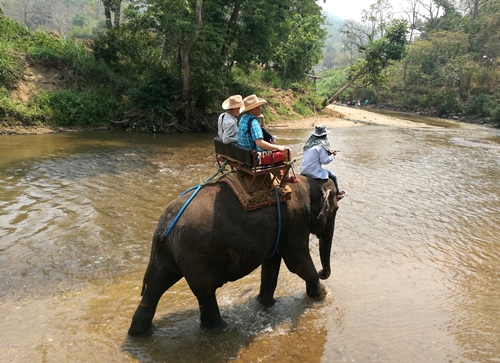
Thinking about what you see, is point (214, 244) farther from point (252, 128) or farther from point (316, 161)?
point (316, 161)

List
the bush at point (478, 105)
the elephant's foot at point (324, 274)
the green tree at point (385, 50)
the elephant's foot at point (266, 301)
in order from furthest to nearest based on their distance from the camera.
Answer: the bush at point (478, 105) → the green tree at point (385, 50) → the elephant's foot at point (324, 274) → the elephant's foot at point (266, 301)

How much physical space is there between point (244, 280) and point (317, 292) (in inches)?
43.3

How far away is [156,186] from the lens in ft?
30.5

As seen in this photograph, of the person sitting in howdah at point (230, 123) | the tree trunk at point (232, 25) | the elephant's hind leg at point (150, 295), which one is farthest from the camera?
the tree trunk at point (232, 25)

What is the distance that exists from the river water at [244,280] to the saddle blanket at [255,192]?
148cm

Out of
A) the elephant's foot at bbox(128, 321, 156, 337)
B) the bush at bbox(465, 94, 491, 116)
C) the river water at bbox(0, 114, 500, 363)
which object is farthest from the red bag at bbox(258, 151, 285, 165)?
the bush at bbox(465, 94, 491, 116)

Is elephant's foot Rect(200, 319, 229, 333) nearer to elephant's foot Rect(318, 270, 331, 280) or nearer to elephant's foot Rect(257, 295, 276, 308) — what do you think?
elephant's foot Rect(257, 295, 276, 308)

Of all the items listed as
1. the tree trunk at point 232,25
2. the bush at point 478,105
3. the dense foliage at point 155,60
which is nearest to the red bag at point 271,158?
the dense foliage at point 155,60

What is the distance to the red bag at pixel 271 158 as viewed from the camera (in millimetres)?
4011

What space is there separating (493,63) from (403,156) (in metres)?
27.6

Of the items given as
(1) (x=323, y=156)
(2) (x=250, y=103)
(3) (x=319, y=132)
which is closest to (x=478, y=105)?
(3) (x=319, y=132)

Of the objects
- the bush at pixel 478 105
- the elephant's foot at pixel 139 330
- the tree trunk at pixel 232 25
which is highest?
the tree trunk at pixel 232 25

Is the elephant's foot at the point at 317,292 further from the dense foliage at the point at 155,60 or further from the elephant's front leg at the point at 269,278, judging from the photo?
the dense foliage at the point at 155,60

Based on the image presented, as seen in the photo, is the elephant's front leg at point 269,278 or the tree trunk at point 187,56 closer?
the elephant's front leg at point 269,278
